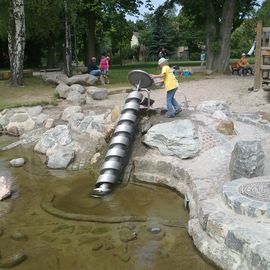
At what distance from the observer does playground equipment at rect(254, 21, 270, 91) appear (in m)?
15.2

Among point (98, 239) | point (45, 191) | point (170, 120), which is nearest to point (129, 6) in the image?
point (170, 120)

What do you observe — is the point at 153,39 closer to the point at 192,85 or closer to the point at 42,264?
the point at 192,85

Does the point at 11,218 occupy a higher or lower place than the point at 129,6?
lower

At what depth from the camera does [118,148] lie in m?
8.66

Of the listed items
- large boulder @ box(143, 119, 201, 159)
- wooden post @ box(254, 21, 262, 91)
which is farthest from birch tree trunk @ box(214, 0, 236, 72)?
large boulder @ box(143, 119, 201, 159)

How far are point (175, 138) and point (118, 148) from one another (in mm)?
1128

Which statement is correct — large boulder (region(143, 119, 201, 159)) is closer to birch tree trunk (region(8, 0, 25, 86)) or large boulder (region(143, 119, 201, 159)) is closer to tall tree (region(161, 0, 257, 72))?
birch tree trunk (region(8, 0, 25, 86))

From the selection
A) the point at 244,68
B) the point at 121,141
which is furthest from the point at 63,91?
the point at 244,68

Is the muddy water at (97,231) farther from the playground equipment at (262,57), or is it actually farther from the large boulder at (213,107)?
the playground equipment at (262,57)

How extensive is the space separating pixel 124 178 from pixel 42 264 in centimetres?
326

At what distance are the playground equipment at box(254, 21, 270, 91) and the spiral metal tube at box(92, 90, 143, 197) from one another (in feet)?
23.6

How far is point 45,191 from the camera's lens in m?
8.23

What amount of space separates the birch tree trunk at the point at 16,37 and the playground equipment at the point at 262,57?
9.48m

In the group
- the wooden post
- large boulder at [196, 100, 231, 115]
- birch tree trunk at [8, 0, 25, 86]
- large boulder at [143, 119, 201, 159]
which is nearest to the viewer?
large boulder at [143, 119, 201, 159]
